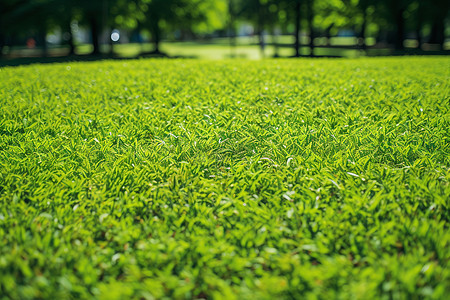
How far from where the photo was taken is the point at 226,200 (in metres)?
2.95

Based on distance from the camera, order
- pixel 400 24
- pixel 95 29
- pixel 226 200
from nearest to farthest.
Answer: pixel 226 200
pixel 400 24
pixel 95 29

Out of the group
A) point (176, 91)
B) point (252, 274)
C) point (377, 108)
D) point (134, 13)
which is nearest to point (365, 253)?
point (252, 274)

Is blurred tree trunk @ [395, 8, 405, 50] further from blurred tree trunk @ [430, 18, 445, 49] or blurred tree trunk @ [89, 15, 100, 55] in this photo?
blurred tree trunk @ [89, 15, 100, 55]

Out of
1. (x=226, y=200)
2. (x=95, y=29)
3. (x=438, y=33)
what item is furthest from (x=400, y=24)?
(x=226, y=200)

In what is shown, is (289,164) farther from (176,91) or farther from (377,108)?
(176,91)

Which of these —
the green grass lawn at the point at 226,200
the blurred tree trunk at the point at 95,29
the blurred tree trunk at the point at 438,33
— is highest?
the blurred tree trunk at the point at 95,29

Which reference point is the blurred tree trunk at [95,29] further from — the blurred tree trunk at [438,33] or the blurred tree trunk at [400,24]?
the blurred tree trunk at [438,33]

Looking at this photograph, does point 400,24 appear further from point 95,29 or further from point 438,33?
point 95,29

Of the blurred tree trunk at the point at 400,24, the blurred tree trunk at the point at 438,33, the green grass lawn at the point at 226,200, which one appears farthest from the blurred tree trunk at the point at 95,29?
the blurred tree trunk at the point at 438,33

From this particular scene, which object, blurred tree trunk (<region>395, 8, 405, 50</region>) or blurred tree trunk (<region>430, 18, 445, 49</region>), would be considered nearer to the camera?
blurred tree trunk (<region>395, 8, 405, 50</region>)

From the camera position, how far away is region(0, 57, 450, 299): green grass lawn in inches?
80.0

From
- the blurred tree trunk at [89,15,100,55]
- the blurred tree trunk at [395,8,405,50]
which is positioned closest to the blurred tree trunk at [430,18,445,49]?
the blurred tree trunk at [395,8,405,50]

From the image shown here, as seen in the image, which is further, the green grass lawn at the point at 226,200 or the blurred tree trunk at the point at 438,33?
the blurred tree trunk at the point at 438,33

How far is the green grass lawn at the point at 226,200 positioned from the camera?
2031 mm
